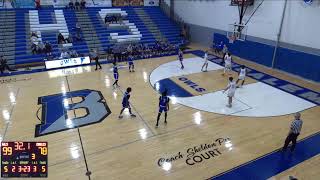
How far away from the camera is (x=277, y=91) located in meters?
14.0

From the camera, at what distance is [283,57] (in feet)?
56.1

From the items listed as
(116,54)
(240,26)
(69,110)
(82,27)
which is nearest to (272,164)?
(69,110)

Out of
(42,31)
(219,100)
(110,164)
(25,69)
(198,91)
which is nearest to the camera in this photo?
(110,164)

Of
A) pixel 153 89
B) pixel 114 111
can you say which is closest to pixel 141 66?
pixel 153 89

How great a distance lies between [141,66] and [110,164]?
11684 millimetres

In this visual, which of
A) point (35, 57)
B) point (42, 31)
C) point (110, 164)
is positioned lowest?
point (110, 164)

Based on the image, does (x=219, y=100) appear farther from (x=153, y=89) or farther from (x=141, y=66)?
(x=141, y=66)

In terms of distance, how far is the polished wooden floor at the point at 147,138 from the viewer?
25.4ft

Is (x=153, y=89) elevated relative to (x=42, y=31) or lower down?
lower down

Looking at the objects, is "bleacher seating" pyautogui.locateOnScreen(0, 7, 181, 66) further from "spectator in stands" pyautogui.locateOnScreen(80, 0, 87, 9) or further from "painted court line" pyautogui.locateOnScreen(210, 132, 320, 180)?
"painted court line" pyautogui.locateOnScreen(210, 132, 320, 180)

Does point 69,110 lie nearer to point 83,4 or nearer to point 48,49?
point 48,49

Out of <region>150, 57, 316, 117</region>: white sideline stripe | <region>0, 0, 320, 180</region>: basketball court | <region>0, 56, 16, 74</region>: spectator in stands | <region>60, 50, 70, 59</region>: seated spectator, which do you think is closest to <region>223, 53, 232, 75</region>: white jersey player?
<region>0, 0, 320, 180</region>: basketball court

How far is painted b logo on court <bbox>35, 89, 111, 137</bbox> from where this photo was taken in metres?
10.3
